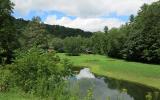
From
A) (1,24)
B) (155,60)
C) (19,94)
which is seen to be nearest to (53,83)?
(19,94)

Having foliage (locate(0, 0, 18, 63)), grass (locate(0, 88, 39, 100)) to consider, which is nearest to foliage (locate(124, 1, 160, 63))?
foliage (locate(0, 0, 18, 63))

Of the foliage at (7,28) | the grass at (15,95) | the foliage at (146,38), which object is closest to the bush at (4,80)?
the grass at (15,95)

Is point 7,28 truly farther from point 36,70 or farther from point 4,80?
point 4,80

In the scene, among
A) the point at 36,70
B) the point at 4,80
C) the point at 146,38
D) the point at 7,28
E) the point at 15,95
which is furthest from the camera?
the point at 146,38

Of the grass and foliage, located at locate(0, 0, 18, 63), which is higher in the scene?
foliage, located at locate(0, 0, 18, 63)

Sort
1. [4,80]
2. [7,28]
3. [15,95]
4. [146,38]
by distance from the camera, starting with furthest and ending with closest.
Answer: [146,38] < [7,28] < [4,80] < [15,95]

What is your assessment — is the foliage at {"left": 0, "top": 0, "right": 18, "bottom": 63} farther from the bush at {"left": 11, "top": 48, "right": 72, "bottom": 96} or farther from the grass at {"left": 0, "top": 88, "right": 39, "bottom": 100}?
the grass at {"left": 0, "top": 88, "right": 39, "bottom": 100}

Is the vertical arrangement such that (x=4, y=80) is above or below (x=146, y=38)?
above

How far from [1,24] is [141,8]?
172 ft

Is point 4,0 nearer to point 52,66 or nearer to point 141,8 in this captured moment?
point 52,66

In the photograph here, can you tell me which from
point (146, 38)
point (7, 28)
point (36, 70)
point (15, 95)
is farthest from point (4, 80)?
point (146, 38)

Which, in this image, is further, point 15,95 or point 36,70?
point 36,70

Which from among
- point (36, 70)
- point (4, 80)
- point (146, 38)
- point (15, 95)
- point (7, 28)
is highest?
point (7, 28)

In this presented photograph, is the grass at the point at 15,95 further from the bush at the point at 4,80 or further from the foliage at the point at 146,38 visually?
the foliage at the point at 146,38
